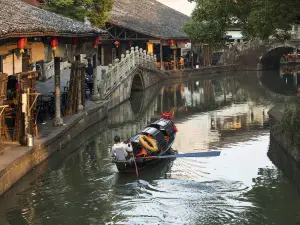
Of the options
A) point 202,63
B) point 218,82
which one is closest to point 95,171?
point 218,82

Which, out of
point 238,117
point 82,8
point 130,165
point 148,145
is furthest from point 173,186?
point 82,8

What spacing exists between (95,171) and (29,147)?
223cm

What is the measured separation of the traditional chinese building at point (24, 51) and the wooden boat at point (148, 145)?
346 centimetres

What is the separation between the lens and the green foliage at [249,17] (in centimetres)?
1948

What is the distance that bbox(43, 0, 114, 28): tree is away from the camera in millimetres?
33219

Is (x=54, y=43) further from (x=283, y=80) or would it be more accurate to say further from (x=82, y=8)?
(x=283, y=80)

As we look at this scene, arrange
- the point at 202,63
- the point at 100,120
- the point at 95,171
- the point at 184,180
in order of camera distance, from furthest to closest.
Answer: the point at 202,63 → the point at 100,120 → the point at 95,171 → the point at 184,180

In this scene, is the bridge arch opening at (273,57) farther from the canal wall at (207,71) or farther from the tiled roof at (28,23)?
the tiled roof at (28,23)

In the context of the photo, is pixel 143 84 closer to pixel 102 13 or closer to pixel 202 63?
pixel 102 13

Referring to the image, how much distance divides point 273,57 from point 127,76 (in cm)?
3123

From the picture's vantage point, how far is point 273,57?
202 feet

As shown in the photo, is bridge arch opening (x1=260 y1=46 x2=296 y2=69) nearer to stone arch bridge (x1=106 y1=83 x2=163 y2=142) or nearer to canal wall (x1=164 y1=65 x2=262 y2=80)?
canal wall (x1=164 y1=65 x2=262 y2=80)

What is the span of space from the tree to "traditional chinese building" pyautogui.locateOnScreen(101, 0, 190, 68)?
8.08 m

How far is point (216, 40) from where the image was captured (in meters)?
32.0
